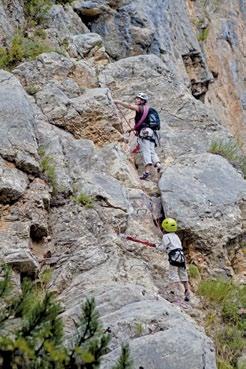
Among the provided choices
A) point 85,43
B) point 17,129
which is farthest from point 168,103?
point 17,129

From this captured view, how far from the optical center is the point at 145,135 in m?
11.9

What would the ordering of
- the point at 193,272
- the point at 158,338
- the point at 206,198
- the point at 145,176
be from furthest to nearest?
1. the point at 145,176
2. the point at 206,198
3. the point at 193,272
4. the point at 158,338

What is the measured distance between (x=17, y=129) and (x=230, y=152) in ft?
15.9

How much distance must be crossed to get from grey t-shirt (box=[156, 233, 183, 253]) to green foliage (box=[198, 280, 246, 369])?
69 cm

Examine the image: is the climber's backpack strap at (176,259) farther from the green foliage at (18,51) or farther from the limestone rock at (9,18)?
the limestone rock at (9,18)

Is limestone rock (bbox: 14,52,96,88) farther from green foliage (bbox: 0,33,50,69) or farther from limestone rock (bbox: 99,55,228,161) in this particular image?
limestone rock (bbox: 99,55,228,161)

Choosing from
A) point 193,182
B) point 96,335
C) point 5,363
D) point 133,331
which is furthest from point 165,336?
point 193,182

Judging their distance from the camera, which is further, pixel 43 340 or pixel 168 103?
pixel 168 103

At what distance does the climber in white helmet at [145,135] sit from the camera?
11734mm

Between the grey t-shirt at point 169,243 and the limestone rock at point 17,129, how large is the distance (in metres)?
2.07

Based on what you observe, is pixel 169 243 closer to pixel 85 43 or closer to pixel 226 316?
pixel 226 316

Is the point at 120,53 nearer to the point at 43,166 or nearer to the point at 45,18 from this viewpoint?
the point at 45,18

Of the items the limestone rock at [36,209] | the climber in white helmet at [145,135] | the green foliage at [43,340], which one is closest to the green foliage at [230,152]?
the climber in white helmet at [145,135]

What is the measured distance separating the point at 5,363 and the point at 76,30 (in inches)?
535
